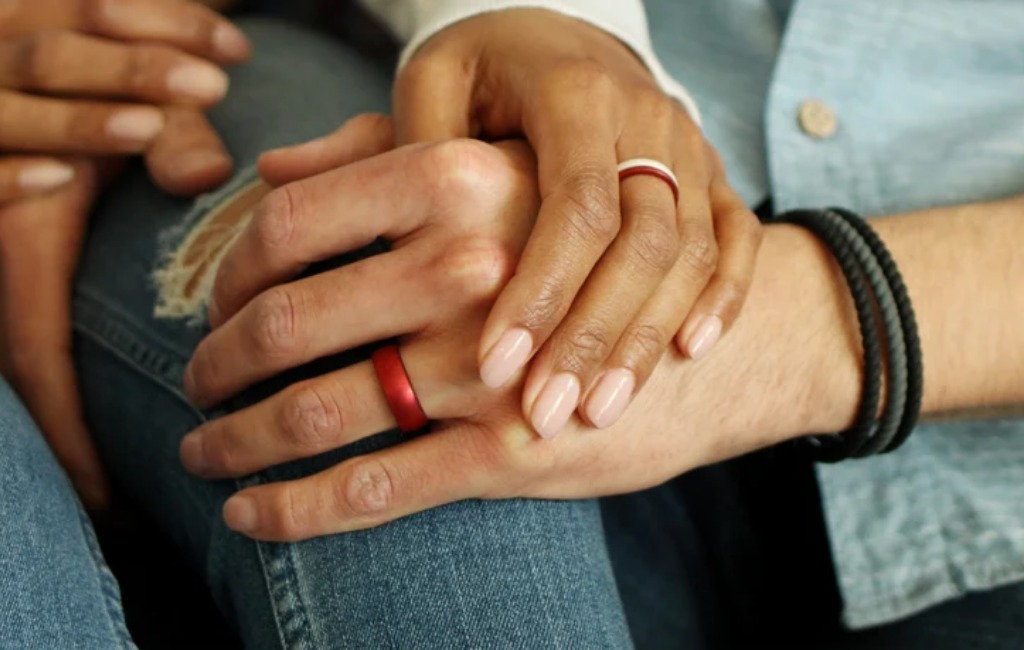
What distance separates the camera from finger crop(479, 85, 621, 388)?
20.1 inches

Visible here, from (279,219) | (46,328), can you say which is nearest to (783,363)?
(279,219)

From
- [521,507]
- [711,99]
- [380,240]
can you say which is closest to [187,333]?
[380,240]

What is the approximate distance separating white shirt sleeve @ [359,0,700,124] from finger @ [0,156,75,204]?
1.04 ft

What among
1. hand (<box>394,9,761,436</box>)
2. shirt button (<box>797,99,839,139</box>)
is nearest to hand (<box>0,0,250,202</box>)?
hand (<box>394,9,761,436</box>)

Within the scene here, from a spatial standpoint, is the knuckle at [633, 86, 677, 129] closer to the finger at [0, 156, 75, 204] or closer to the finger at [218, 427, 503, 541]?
the finger at [218, 427, 503, 541]

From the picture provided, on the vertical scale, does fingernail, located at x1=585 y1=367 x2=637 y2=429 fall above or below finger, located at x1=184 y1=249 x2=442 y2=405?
above

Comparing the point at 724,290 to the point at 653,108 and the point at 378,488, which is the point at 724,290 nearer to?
the point at 653,108

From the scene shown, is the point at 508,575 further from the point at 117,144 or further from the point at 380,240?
the point at 117,144

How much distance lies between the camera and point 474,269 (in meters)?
0.54

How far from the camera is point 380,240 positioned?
2.01 ft

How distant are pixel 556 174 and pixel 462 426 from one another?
→ 0.18 metres

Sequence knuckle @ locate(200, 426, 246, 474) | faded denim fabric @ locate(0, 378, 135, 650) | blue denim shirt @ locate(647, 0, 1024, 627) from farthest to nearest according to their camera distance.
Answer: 1. blue denim shirt @ locate(647, 0, 1024, 627)
2. knuckle @ locate(200, 426, 246, 474)
3. faded denim fabric @ locate(0, 378, 135, 650)

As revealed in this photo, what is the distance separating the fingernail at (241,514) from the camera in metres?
0.56

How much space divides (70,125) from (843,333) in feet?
2.20
